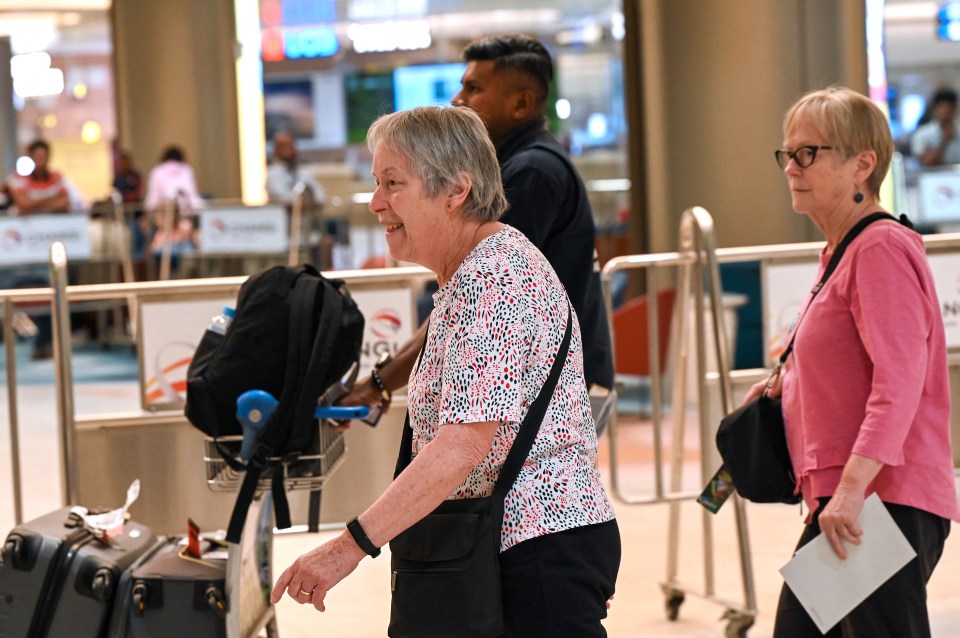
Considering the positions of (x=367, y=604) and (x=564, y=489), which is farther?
(x=367, y=604)

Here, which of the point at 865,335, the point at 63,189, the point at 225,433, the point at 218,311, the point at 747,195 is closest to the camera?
the point at 865,335

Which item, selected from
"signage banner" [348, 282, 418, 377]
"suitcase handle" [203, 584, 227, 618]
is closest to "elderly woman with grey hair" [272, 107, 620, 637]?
"suitcase handle" [203, 584, 227, 618]

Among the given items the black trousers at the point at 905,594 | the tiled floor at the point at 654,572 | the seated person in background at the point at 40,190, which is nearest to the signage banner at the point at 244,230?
the seated person in background at the point at 40,190

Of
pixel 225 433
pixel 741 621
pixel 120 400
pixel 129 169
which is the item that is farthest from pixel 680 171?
pixel 129 169

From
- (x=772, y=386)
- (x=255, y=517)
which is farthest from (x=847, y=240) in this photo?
(x=255, y=517)

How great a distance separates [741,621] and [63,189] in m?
12.2

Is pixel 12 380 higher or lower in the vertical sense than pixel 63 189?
lower

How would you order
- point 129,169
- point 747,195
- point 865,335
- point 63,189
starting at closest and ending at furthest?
1. point 865,335
2. point 747,195
3. point 63,189
4. point 129,169

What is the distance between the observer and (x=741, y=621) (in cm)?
479

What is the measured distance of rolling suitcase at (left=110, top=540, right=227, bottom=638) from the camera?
3.78 meters

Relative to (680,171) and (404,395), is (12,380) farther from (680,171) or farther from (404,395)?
(680,171)

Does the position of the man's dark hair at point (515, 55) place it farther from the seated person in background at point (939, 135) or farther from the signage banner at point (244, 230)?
the seated person in background at point (939, 135)

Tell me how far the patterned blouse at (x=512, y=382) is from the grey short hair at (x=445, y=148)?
0.27ft

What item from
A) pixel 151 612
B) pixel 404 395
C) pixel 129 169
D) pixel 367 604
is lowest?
pixel 367 604
